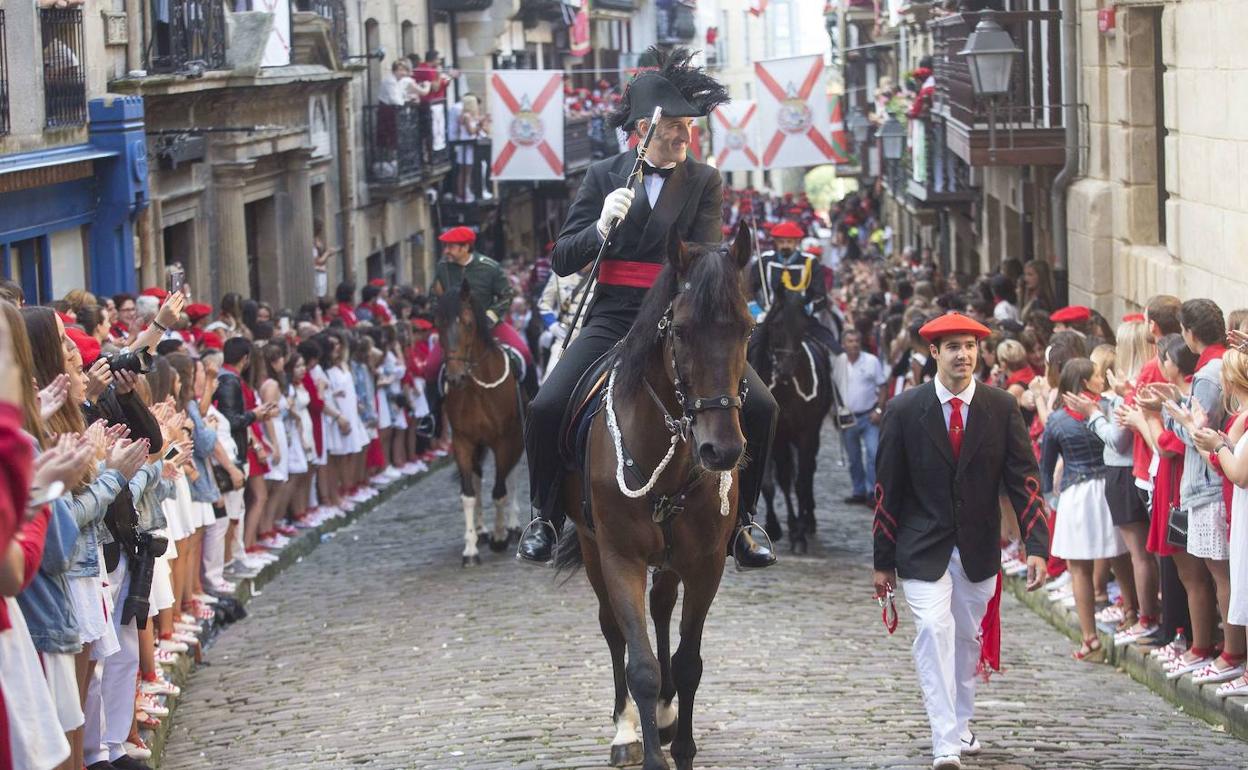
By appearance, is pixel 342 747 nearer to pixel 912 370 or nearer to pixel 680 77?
pixel 680 77

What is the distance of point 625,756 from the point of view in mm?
8539

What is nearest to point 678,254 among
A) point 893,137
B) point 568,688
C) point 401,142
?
point 568,688

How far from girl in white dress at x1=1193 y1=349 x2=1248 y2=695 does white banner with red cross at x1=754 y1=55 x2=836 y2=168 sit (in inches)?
692

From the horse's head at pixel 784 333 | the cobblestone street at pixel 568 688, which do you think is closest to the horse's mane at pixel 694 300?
the cobblestone street at pixel 568 688

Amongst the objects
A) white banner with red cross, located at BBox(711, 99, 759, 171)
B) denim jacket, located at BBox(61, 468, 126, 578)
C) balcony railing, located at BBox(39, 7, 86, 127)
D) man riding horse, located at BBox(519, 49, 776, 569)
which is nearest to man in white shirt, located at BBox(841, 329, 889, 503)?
balcony railing, located at BBox(39, 7, 86, 127)

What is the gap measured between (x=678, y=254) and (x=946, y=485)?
1760mm

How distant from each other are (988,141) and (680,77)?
1227cm

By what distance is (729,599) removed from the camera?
43.2 ft

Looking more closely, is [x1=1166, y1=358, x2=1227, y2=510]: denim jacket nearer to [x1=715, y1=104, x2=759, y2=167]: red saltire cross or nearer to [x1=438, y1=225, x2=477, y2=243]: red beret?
[x1=438, y1=225, x2=477, y2=243]: red beret

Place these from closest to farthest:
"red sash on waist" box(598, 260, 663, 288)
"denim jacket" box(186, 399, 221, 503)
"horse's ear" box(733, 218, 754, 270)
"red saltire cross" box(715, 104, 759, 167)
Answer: "horse's ear" box(733, 218, 754, 270) < "red sash on waist" box(598, 260, 663, 288) < "denim jacket" box(186, 399, 221, 503) < "red saltire cross" box(715, 104, 759, 167)

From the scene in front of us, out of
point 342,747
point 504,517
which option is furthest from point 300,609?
point 342,747

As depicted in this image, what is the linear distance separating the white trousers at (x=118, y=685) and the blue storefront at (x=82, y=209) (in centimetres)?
849

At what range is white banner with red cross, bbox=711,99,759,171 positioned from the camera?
30.7 m

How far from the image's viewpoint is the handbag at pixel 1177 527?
9.73 m
